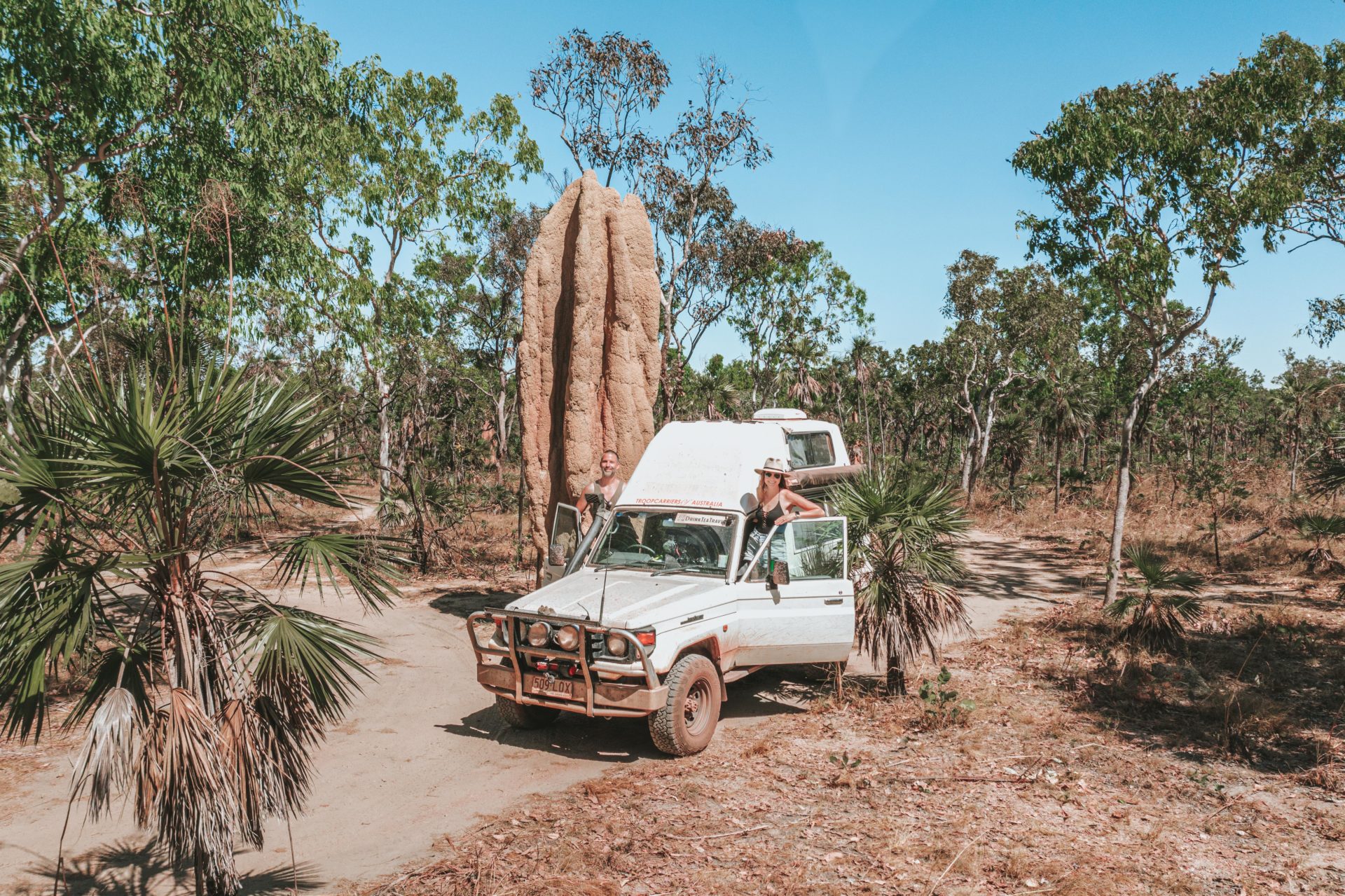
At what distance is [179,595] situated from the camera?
4.57 m

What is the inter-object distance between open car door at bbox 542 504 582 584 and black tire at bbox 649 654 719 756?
7.17ft

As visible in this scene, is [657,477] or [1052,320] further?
[1052,320]

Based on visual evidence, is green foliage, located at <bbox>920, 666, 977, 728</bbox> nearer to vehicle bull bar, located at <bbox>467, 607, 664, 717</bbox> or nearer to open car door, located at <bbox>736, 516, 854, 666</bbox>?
open car door, located at <bbox>736, 516, 854, 666</bbox>

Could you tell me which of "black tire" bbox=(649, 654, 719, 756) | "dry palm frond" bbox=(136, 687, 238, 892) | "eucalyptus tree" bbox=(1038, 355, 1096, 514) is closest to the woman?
"black tire" bbox=(649, 654, 719, 756)

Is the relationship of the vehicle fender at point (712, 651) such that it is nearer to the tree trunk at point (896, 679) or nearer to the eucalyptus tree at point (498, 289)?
the tree trunk at point (896, 679)

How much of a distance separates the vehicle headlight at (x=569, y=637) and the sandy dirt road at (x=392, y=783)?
3.51 feet

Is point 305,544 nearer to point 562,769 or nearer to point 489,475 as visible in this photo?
point 562,769

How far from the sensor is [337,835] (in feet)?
19.4

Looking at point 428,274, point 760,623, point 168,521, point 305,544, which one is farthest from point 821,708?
point 428,274

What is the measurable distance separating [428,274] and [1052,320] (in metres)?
24.3

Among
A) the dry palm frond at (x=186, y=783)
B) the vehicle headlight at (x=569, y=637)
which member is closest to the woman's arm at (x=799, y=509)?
the vehicle headlight at (x=569, y=637)

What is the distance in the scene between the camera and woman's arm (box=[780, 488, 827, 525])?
323 inches

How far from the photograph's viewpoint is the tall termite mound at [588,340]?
12.1 meters

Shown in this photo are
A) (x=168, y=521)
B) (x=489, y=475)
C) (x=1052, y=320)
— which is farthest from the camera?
(x=489, y=475)
